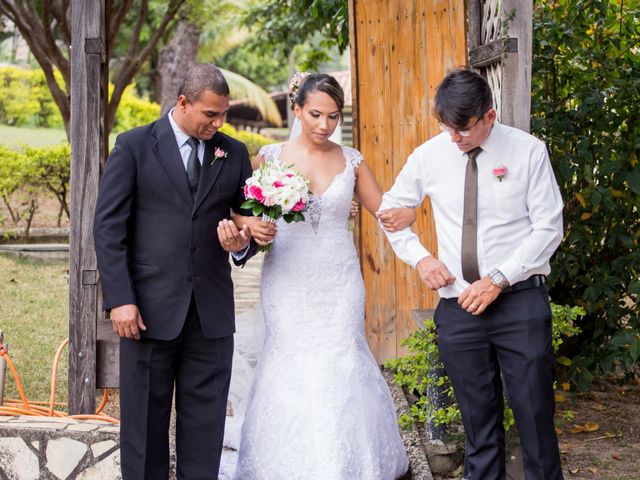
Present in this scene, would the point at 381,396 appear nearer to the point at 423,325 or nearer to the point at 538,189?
the point at 423,325

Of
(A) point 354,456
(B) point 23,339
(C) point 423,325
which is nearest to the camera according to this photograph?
(A) point 354,456

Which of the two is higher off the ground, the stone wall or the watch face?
the watch face

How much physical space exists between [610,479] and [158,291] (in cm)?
313

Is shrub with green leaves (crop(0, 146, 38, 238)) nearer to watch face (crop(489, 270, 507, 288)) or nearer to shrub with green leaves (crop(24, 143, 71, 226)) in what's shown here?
Result: shrub with green leaves (crop(24, 143, 71, 226))

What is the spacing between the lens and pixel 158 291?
4.23 m

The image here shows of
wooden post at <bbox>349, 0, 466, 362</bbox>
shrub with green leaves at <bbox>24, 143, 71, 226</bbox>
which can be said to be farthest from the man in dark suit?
shrub with green leaves at <bbox>24, 143, 71, 226</bbox>

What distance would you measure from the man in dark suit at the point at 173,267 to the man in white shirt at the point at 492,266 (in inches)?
37.4

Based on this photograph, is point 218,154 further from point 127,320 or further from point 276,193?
point 127,320

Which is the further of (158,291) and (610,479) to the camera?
(610,479)

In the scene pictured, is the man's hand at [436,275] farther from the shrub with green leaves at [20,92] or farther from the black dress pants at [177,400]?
the shrub with green leaves at [20,92]

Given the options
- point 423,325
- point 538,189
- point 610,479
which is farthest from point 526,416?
point 610,479

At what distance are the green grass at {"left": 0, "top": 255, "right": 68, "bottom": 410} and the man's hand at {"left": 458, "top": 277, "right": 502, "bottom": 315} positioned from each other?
437cm

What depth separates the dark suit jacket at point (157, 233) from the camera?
4121mm

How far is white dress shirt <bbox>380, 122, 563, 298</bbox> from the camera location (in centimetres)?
404
